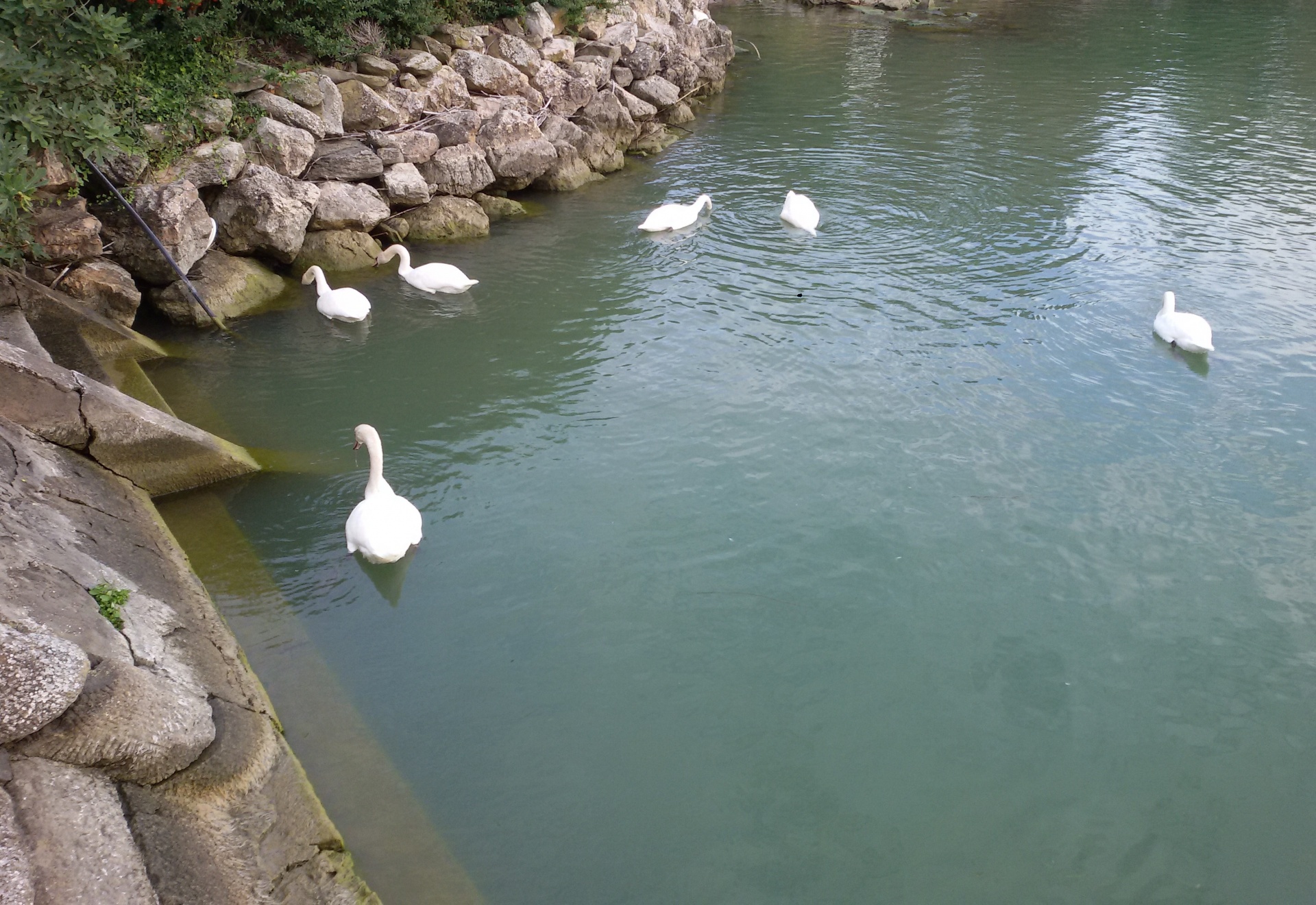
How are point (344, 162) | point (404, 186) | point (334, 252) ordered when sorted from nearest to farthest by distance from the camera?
point (334, 252) < point (344, 162) < point (404, 186)

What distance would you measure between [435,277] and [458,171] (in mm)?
2629

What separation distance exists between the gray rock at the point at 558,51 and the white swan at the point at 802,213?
545 cm

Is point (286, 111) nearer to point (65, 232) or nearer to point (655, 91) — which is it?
point (65, 232)

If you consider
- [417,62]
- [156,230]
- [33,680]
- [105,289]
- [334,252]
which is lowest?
[334,252]

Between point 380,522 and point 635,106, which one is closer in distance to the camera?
point 380,522

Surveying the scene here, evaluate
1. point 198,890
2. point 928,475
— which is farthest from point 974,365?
point 198,890

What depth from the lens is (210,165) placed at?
32.8 feet

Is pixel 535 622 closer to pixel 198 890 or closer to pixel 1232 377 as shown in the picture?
pixel 198 890

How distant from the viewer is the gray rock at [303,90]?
11281mm

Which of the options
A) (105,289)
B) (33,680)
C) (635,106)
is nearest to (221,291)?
(105,289)

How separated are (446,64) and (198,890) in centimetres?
1247

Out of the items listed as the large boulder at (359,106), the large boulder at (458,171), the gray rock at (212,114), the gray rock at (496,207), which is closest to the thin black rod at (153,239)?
the gray rock at (212,114)

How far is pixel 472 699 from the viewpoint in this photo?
561cm

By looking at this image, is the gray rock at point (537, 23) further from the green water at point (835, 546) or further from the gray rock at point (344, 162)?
the gray rock at point (344, 162)
